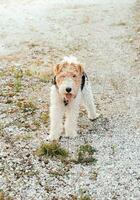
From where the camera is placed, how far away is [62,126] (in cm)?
1180

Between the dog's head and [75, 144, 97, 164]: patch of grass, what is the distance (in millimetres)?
1043

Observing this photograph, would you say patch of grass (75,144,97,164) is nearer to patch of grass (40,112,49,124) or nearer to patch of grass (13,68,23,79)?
patch of grass (40,112,49,124)

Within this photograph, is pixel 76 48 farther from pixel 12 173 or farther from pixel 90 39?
pixel 12 173

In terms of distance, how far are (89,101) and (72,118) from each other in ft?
3.96

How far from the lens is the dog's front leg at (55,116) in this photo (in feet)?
37.1

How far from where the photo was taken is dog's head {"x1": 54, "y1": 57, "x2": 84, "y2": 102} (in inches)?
416

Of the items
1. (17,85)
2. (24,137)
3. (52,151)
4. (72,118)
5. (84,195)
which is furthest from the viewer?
(17,85)

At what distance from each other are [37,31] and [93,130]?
11103 millimetres

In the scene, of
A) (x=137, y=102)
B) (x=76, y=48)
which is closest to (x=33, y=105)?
(x=137, y=102)

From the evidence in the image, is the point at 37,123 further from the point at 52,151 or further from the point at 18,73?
the point at 18,73

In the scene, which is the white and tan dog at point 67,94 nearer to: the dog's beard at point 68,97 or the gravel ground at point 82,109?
the dog's beard at point 68,97

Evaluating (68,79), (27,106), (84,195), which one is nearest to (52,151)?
(68,79)

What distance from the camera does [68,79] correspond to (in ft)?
35.0

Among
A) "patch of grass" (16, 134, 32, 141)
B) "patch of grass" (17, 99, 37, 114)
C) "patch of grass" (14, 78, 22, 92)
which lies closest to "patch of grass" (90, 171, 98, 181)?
"patch of grass" (16, 134, 32, 141)
